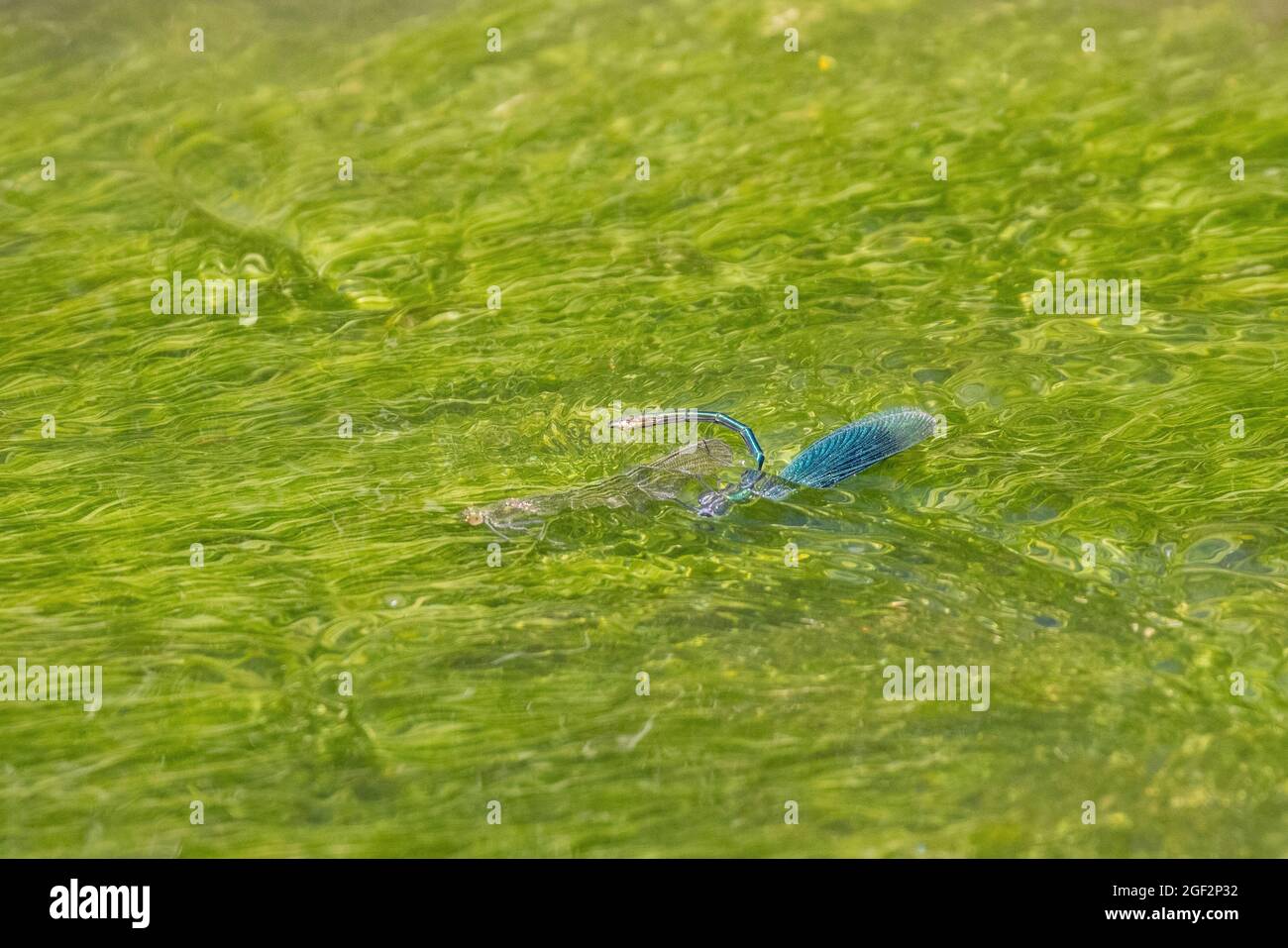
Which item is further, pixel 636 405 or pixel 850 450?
pixel 636 405

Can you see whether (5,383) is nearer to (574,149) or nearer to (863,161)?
(574,149)

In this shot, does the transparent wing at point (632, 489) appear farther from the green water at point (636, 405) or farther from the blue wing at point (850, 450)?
the blue wing at point (850, 450)

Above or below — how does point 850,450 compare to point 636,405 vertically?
below

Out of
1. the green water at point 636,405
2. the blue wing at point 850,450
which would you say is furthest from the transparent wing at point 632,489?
the blue wing at point 850,450

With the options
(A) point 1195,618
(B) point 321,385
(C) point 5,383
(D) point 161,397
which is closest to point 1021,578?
(A) point 1195,618

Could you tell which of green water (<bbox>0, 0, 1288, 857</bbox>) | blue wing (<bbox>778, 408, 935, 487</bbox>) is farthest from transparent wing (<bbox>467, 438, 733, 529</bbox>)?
blue wing (<bbox>778, 408, 935, 487</bbox>)

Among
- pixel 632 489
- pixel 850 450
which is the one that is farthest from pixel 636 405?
pixel 850 450

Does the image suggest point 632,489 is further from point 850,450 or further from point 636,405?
point 850,450
